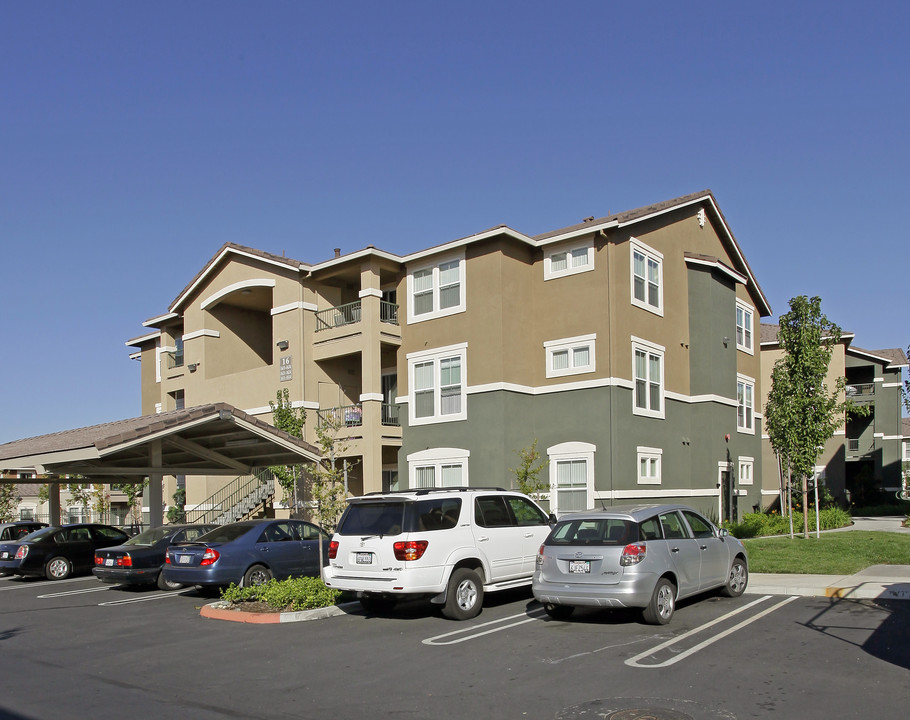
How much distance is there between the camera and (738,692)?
26.5ft

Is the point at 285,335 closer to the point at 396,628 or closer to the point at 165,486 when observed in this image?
the point at 165,486

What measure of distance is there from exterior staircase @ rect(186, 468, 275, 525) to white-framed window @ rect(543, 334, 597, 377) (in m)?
10.8

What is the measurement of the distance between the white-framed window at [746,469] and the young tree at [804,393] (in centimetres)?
717

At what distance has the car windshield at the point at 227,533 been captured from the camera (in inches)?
634

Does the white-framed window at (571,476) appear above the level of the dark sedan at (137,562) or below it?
above

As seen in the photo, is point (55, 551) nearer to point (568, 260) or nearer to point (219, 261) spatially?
point (219, 261)

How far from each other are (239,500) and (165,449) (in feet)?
24.0

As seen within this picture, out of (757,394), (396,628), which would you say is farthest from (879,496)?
(396,628)

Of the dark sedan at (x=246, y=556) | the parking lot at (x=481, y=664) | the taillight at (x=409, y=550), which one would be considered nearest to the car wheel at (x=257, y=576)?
the dark sedan at (x=246, y=556)

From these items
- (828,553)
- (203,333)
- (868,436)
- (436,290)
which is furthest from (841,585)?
(868,436)

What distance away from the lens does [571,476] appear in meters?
24.6

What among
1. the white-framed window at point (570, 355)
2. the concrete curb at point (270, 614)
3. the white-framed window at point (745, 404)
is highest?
the white-framed window at point (570, 355)

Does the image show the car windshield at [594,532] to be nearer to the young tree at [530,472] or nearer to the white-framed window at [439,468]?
the young tree at [530,472]

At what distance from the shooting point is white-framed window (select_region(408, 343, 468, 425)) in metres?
25.9
